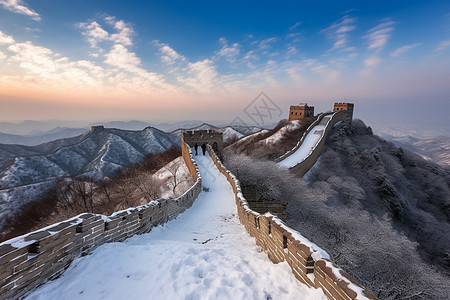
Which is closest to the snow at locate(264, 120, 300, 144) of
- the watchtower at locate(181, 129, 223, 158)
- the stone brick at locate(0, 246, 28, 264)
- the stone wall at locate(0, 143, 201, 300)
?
the watchtower at locate(181, 129, 223, 158)

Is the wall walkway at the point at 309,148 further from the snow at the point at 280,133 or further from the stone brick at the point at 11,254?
the stone brick at the point at 11,254

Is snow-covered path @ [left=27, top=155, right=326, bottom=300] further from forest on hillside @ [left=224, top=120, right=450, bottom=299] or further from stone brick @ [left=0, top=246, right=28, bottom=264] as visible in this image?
forest on hillside @ [left=224, top=120, right=450, bottom=299]

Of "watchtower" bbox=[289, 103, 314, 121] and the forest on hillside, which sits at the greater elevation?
"watchtower" bbox=[289, 103, 314, 121]

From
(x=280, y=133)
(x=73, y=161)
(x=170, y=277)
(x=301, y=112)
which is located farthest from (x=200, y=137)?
(x=73, y=161)

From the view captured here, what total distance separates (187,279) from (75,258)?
2023 mm

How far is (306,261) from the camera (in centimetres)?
303

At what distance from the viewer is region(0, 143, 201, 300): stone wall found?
2.48m

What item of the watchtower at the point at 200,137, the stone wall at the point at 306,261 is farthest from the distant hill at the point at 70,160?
the stone wall at the point at 306,261

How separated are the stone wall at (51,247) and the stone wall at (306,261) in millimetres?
3538

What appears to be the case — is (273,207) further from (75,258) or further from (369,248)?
(75,258)

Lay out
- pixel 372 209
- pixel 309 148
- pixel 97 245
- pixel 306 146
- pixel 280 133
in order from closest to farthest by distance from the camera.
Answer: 1. pixel 97 245
2. pixel 372 209
3. pixel 309 148
4. pixel 306 146
5. pixel 280 133

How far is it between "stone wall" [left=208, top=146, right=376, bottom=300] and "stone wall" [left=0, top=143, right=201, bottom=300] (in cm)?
354

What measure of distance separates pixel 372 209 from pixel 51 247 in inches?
1039

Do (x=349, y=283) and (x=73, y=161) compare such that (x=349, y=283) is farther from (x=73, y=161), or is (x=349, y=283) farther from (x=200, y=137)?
(x=73, y=161)
